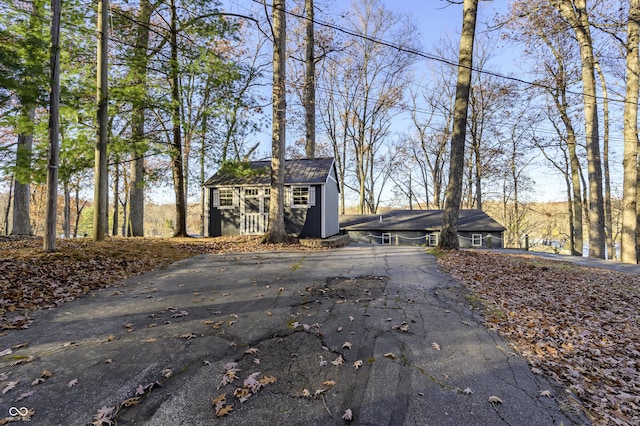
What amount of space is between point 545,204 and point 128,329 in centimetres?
3429

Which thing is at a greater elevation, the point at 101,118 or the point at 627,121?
the point at 627,121

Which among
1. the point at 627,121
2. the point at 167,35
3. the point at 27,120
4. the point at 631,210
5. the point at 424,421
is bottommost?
the point at 424,421

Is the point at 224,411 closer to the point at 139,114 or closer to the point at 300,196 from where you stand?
the point at 300,196

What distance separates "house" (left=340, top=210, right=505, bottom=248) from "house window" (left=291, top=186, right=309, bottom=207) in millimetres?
9178

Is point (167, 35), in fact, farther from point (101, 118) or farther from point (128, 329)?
point (128, 329)

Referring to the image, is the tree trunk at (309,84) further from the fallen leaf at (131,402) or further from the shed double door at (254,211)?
the fallen leaf at (131,402)

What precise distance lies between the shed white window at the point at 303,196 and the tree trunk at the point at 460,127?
5.46 meters

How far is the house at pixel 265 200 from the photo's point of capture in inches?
498

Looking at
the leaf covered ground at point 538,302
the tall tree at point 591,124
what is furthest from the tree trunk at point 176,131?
the tall tree at point 591,124

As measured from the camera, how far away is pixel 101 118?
293 inches

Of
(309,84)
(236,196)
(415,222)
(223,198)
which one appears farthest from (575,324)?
(415,222)

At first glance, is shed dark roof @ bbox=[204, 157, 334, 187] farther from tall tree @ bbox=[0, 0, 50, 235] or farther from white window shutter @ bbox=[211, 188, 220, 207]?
tall tree @ bbox=[0, 0, 50, 235]

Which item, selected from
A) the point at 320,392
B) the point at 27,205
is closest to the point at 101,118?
the point at 27,205

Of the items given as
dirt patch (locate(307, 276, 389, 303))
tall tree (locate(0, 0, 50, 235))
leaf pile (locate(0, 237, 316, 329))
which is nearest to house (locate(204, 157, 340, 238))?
leaf pile (locate(0, 237, 316, 329))
